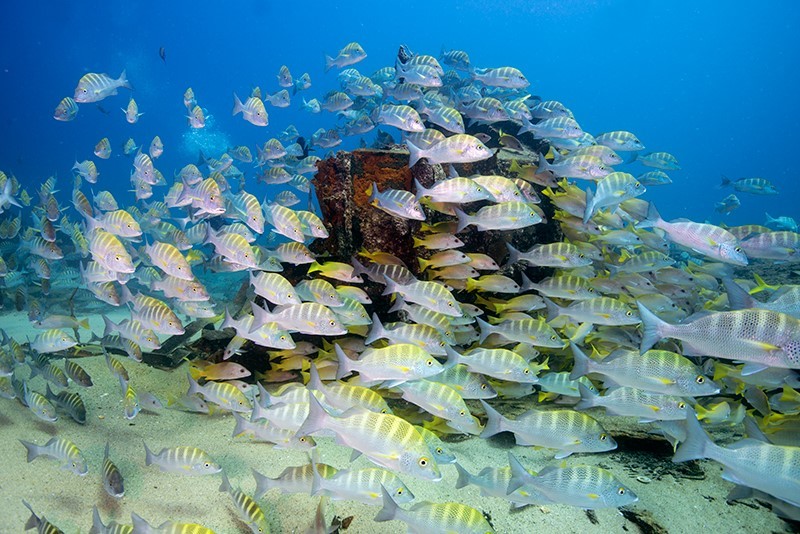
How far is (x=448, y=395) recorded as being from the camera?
10.9 ft

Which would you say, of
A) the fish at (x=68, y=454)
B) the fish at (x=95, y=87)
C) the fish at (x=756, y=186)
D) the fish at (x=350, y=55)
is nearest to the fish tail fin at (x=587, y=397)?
the fish at (x=68, y=454)

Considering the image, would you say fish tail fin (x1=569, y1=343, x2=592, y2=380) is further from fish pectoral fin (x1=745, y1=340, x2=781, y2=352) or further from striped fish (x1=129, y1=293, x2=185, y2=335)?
striped fish (x1=129, y1=293, x2=185, y2=335)

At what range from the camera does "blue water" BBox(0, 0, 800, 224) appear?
9388cm

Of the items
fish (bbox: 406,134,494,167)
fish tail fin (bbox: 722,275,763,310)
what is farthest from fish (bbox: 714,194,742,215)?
fish tail fin (bbox: 722,275,763,310)

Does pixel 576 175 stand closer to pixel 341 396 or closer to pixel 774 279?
pixel 341 396

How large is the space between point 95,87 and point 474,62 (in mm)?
114723

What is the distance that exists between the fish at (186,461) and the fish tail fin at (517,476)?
2129 millimetres

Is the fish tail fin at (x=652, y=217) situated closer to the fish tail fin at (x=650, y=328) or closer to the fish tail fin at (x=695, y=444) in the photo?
the fish tail fin at (x=650, y=328)

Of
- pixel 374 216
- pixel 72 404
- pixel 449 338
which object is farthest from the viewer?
pixel 374 216

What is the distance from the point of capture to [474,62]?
10769cm

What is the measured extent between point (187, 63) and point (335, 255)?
13412 centimetres

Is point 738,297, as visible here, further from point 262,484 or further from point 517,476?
point 262,484

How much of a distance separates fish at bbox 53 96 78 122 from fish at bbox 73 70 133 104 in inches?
26.2

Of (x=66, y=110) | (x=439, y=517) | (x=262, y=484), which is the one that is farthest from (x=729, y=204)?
(x=66, y=110)
